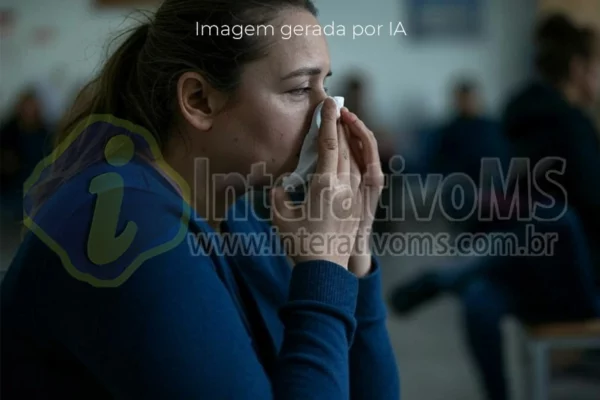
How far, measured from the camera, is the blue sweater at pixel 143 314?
1.95 ft

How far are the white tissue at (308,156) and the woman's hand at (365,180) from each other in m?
0.03

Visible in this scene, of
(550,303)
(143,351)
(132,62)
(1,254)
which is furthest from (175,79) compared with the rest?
(550,303)

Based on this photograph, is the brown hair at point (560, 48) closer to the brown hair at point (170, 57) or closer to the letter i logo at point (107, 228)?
the brown hair at point (170, 57)

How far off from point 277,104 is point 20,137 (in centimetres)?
324

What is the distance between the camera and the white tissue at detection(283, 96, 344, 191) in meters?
0.73

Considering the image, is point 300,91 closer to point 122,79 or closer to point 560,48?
point 122,79

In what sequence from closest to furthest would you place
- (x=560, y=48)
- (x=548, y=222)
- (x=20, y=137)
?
(x=548, y=222) → (x=560, y=48) → (x=20, y=137)

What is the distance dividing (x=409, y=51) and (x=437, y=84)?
0.29 meters

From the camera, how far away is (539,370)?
58.2 inches

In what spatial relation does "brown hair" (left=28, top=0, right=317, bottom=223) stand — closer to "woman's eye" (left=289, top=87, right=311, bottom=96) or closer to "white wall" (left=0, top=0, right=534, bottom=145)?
"woman's eye" (left=289, top=87, right=311, bottom=96)

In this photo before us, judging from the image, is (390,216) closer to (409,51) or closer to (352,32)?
(352,32)

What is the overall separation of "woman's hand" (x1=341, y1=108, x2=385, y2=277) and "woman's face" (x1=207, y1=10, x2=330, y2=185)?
48mm

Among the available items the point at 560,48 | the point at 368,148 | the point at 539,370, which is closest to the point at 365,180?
the point at 368,148
